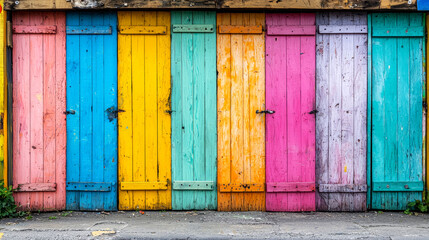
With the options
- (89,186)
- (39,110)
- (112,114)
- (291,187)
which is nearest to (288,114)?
(291,187)

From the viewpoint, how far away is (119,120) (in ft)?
16.8

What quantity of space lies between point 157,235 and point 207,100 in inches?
73.3

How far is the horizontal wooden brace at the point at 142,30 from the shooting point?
16.8ft

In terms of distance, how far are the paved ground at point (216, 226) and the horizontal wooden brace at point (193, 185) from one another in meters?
0.32

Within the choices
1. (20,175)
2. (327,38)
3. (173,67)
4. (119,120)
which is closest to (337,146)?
(327,38)

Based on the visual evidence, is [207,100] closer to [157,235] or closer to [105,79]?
[105,79]

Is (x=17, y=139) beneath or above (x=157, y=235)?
above

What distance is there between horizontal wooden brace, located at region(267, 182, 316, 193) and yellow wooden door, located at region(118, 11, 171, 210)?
4.48 ft

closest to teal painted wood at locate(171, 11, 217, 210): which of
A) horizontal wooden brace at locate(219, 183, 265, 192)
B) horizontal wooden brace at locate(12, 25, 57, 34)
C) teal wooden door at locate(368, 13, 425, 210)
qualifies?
horizontal wooden brace at locate(219, 183, 265, 192)

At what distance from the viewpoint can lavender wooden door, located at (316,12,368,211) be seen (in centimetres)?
512

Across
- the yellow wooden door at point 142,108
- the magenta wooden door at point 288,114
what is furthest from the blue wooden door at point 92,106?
the magenta wooden door at point 288,114

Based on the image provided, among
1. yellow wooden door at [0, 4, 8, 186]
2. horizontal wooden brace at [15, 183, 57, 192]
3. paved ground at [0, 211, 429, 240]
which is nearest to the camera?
paved ground at [0, 211, 429, 240]

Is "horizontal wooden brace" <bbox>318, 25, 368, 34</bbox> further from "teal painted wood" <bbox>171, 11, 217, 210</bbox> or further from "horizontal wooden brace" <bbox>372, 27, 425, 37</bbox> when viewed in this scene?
"teal painted wood" <bbox>171, 11, 217, 210</bbox>

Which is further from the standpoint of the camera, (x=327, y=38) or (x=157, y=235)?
(x=327, y=38)
